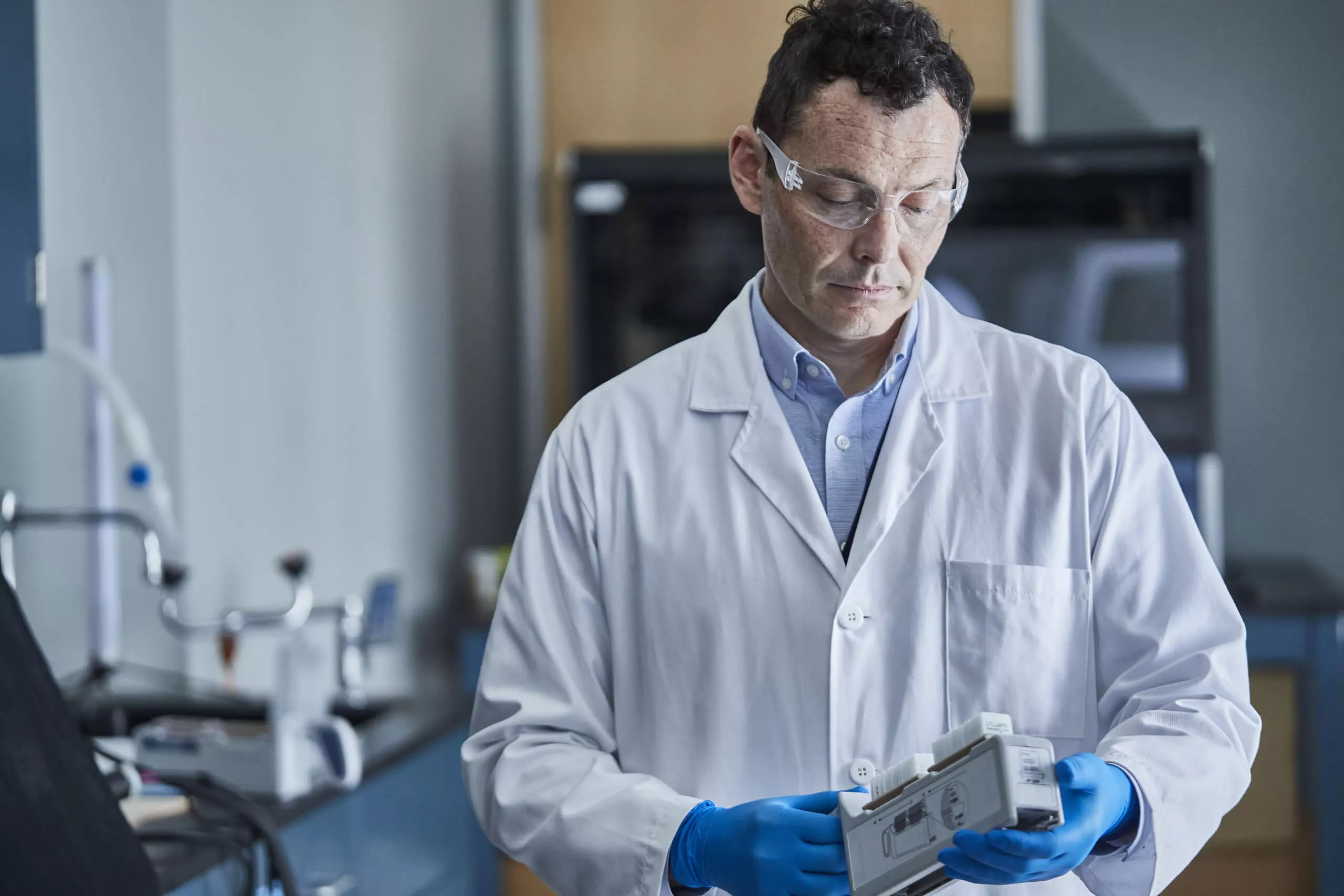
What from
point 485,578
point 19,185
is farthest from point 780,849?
point 485,578

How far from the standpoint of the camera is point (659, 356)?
→ 1.23 meters

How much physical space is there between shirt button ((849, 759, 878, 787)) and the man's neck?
314 millimetres

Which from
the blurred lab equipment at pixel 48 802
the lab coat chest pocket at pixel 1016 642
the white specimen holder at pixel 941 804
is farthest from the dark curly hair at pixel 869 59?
the blurred lab equipment at pixel 48 802

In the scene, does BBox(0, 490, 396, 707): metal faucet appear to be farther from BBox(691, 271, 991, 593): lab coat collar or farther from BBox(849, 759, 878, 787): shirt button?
BBox(849, 759, 878, 787): shirt button

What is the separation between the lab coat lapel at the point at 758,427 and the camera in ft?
3.59

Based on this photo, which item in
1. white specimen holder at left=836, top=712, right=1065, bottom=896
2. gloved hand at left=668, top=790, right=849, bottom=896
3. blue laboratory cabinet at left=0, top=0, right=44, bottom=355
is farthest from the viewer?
blue laboratory cabinet at left=0, top=0, right=44, bottom=355

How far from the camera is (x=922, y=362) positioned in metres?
1.16

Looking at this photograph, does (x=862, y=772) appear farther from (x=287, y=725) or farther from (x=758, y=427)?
(x=287, y=725)

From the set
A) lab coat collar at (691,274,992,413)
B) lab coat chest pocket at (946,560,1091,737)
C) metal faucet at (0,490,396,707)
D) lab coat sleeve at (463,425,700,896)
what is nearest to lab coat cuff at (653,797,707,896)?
lab coat sleeve at (463,425,700,896)

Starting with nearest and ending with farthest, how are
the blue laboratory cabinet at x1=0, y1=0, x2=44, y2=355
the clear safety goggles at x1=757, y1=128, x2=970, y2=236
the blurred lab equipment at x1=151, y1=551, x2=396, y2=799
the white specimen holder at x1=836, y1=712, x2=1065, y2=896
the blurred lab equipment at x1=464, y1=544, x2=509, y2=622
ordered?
the white specimen holder at x1=836, y1=712, x2=1065, y2=896
the clear safety goggles at x1=757, y1=128, x2=970, y2=236
the blue laboratory cabinet at x1=0, y1=0, x2=44, y2=355
the blurred lab equipment at x1=151, y1=551, x2=396, y2=799
the blurred lab equipment at x1=464, y1=544, x2=509, y2=622

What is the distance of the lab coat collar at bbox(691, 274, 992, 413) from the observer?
1.15 m

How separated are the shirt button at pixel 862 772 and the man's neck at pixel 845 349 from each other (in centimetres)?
31

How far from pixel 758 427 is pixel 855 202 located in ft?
0.71

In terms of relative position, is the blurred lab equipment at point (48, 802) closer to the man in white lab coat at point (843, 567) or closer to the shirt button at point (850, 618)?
the man in white lab coat at point (843, 567)
